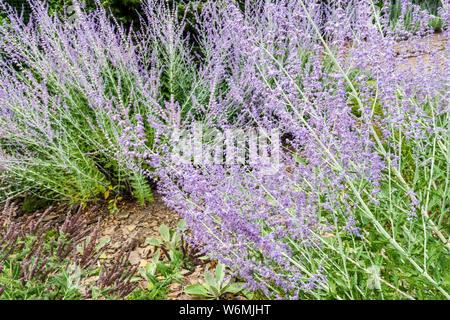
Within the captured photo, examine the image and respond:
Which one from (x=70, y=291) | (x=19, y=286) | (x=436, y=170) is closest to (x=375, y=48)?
(x=436, y=170)

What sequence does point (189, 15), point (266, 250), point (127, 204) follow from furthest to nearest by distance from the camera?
point (189, 15) < point (127, 204) < point (266, 250)

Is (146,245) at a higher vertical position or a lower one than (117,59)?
lower

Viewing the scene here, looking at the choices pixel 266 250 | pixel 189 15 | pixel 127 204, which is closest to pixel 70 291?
pixel 266 250

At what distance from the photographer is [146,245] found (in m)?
2.90

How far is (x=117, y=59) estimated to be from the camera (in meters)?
3.37

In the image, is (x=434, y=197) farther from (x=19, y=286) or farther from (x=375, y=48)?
(x=19, y=286)

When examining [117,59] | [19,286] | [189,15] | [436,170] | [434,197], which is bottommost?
[19,286]
